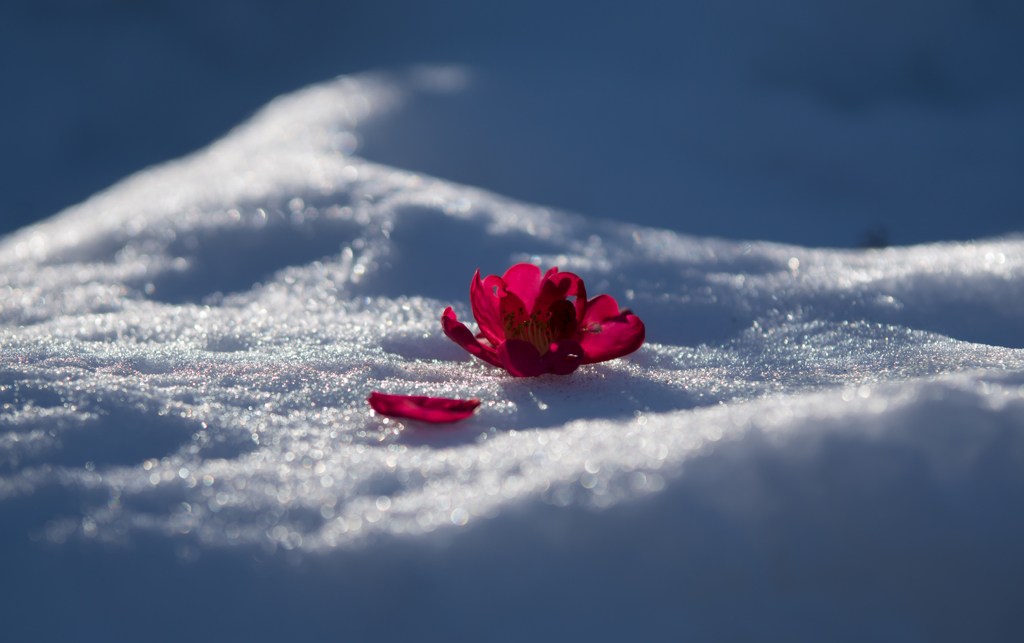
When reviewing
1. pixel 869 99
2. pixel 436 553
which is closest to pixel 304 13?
pixel 869 99

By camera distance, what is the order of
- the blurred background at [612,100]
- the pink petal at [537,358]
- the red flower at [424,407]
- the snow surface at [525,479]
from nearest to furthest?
the snow surface at [525,479] < the red flower at [424,407] < the pink petal at [537,358] < the blurred background at [612,100]

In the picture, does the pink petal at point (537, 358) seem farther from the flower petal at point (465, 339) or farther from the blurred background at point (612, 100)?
the blurred background at point (612, 100)

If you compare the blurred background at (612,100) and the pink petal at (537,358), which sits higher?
the blurred background at (612,100)

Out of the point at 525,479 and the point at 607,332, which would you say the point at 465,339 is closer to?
the point at 607,332

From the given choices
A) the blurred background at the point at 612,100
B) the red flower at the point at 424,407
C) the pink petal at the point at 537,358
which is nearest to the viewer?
the red flower at the point at 424,407

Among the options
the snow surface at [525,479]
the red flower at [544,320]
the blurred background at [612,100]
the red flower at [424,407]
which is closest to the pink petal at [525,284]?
the red flower at [544,320]

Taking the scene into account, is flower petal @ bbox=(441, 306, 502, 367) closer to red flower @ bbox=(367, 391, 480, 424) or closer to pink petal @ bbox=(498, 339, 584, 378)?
pink petal @ bbox=(498, 339, 584, 378)

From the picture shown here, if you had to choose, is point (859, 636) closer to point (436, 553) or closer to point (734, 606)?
point (734, 606)
